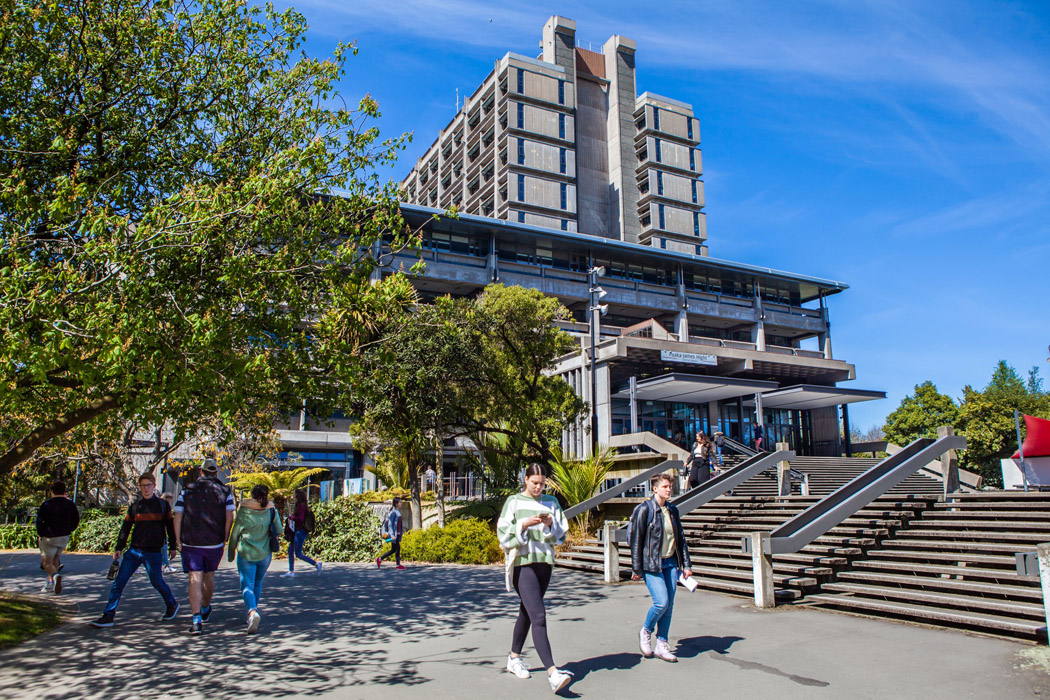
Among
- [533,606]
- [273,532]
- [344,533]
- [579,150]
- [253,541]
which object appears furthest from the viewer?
[579,150]

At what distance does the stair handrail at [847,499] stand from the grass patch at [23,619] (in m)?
8.22

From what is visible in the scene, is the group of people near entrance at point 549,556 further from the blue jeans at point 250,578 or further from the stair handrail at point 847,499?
the blue jeans at point 250,578

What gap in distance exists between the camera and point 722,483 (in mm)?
14867

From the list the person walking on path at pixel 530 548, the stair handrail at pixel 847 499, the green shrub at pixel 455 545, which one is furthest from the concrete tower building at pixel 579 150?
the person walking on path at pixel 530 548

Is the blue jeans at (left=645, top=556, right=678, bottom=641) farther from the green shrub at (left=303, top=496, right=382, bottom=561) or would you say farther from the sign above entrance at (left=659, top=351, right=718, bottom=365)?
the sign above entrance at (left=659, top=351, right=718, bottom=365)

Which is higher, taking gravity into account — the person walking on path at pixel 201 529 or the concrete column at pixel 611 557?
the person walking on path at pixel 201 529

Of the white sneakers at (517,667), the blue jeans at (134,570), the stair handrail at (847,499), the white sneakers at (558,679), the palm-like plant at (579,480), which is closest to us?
the white sneakers at (558,679)

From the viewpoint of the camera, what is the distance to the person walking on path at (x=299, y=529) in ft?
43.4

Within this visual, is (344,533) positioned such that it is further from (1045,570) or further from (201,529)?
(1045,570)

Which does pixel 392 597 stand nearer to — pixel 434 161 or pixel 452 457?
pixel 452 457

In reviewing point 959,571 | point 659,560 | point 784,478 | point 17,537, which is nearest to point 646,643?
point 659,560

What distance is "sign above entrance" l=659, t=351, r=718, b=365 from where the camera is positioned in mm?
31812

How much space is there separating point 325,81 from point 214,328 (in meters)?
5.00

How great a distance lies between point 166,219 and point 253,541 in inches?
140
